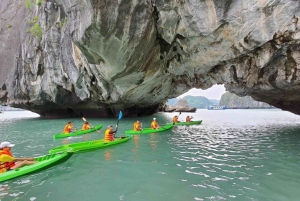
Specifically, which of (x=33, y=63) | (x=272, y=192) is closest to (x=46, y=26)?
(x=33, y=63)

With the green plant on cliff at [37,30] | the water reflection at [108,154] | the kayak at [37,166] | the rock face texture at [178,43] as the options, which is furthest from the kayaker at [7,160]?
the green plant on cliff at [37,30]

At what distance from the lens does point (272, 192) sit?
241 inches

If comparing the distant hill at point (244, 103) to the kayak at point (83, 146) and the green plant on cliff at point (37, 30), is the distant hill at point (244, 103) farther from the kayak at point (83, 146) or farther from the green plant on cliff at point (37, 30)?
the kayak at point (83, 146)

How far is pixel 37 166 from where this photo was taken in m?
8.04

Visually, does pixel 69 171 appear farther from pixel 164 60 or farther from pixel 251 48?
pixel 164 60

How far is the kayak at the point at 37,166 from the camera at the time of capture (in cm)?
751

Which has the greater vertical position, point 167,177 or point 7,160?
point 7,160

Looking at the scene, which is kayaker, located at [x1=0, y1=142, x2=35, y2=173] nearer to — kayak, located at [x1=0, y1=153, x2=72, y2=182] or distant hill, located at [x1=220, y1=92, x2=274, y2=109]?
kayak, located at [x1=0, y1=153, x2=72, y2=182]

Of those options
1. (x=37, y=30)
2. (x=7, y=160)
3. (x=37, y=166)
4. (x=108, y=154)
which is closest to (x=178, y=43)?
(x=108, y=154)

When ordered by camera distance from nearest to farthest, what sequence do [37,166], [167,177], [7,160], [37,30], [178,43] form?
[167,177]
[7,160]
[37,166]
[178,43]
[37,30]

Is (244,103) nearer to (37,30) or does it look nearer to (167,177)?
(37,30)

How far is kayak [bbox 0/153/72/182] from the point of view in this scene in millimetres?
7512

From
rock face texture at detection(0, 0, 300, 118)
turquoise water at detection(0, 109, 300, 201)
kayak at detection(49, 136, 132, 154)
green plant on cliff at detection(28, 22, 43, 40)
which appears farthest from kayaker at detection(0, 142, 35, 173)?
green plant on cliff at detection(28, 22, 43, 40)

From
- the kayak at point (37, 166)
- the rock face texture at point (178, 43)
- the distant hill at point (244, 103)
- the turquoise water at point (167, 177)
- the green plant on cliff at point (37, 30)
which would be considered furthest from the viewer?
the distant hill at point (244, 103)
